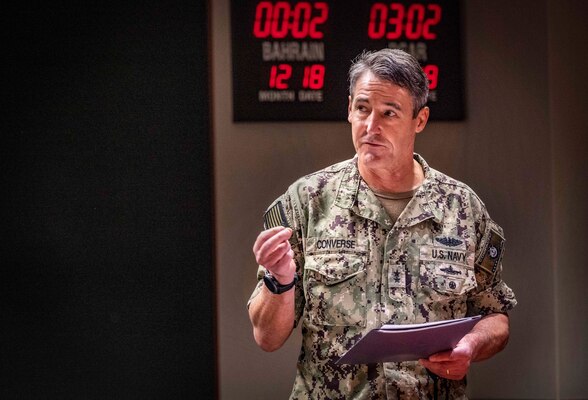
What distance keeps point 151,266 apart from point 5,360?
0.69 m

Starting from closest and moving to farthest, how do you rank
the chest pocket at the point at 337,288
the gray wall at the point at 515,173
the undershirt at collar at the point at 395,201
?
the chest pocket at the point at 337,288, the undershirt at collar at the point at 395,201, the gray wall at the point at 515,173

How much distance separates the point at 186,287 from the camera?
10.8 feet

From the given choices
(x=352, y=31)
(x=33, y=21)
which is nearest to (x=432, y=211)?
(x=352, y=31)

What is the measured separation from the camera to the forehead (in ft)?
7.06

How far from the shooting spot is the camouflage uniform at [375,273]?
212 cm

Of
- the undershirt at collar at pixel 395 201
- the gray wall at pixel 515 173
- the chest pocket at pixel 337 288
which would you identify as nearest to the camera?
the chest pocket at pixel 337 288

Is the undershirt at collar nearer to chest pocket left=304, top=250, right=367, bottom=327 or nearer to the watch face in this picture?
chest pocket left=304, top=250, right=367, bottom=327

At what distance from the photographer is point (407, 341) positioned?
1.82m

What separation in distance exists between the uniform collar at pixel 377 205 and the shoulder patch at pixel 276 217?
0.15 m

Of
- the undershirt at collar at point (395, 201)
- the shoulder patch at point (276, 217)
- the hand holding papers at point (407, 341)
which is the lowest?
the hand holding papers at point (407, 341)

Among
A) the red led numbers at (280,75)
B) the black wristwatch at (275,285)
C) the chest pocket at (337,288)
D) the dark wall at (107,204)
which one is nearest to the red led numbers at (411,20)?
the red led numbers at (280,75)

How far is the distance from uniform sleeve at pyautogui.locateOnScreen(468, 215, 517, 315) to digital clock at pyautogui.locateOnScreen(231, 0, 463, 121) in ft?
4.01

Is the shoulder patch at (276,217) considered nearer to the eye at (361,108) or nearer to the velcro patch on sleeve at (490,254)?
the eye at (361,108)

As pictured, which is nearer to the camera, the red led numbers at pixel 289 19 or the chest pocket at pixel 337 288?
the chest pocket at pixel 337 288
